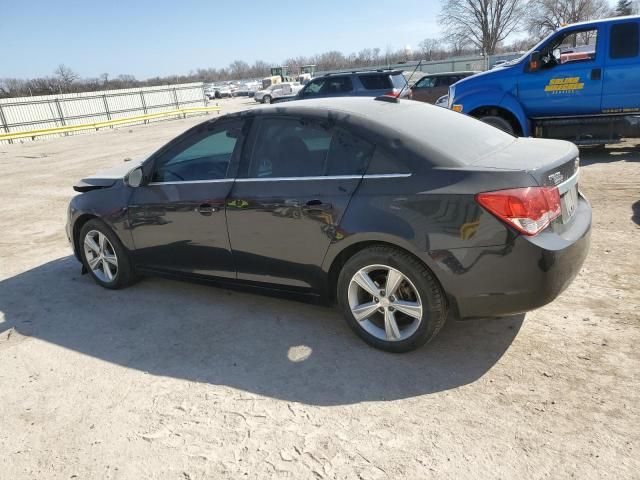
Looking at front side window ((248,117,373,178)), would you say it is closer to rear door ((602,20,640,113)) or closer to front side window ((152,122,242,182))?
front side window ((152,122,242,182))

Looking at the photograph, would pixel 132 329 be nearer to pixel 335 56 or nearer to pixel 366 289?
pixel 366 289

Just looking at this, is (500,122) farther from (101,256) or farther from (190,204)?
(101,256)

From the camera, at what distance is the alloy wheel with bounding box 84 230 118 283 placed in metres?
4.82

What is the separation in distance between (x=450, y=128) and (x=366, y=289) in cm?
131

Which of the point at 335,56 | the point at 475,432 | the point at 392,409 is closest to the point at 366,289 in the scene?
the point at 392,409

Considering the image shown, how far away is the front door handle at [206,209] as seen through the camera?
12.9ft

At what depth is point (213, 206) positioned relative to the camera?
393 centimetres

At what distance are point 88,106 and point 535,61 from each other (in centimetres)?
2911

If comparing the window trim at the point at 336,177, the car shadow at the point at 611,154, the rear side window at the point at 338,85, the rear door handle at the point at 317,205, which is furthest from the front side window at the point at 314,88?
the rear door handle at the point at 317,205

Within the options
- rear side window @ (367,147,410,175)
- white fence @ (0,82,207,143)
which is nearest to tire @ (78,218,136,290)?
rear side window @ (367,147,410,175)

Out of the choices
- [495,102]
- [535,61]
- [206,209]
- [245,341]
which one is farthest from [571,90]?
[245,341]

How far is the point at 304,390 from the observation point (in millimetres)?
3068

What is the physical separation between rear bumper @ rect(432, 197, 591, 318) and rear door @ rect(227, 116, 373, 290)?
0.85 meters

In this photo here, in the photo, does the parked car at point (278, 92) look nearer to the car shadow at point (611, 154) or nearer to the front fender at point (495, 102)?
the front fender at point (495, 102)
